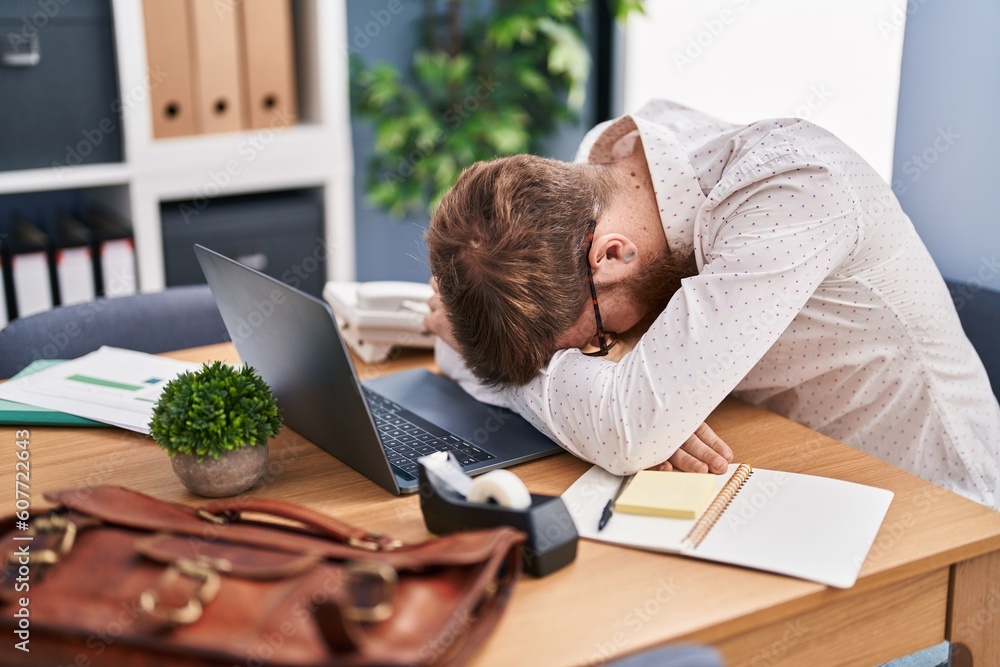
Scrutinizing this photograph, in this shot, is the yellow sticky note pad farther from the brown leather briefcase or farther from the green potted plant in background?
the green potted plant in background

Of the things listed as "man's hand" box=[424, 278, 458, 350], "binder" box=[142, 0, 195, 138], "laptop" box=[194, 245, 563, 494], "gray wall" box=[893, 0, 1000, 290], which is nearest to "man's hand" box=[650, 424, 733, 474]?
"laptop" box=[194, 245, 563, 494]

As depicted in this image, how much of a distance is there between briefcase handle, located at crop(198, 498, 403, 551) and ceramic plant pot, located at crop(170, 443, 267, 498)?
0.39 feet

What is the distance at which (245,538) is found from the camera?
2.61 feet

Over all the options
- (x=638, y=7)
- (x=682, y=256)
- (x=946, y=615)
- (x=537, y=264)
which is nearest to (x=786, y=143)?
(x=682, y=256)

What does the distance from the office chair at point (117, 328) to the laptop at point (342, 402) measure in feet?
1.51

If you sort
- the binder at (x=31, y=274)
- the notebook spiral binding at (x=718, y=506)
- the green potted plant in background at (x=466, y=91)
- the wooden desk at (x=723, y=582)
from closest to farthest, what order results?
the wooden desk at (x=723, y=582)
the notebook spiral binding at (x=718, y=506)
the binder at (x=31, y=274)
the green potted plant in background at (x=466, y=91)

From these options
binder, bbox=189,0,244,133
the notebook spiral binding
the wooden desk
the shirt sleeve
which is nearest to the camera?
the wooden desk

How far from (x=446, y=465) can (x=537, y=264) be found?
11.1 inches

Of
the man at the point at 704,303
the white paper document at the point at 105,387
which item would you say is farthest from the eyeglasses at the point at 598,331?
the white paper document at the point at 105,387

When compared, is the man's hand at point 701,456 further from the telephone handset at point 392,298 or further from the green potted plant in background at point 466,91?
the green potted plant in background at point 466,91

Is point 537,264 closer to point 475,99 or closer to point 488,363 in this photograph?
point 488,363

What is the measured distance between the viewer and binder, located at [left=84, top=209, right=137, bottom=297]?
7.59 ft

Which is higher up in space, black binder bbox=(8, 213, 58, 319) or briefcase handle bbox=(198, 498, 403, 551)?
briefcase handle bbox=(198, 498, 403, 551)

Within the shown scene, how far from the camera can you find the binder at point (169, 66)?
227cm
